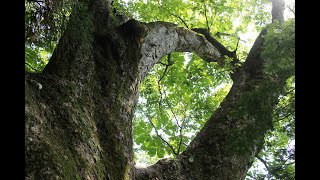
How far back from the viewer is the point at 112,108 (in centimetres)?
340

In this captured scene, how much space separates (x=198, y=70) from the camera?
25.2 feet

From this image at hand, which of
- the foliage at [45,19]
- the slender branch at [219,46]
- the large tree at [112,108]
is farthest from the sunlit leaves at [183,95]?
the foliage at [45,19]

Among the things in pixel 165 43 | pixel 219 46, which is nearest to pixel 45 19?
pixel 165 43

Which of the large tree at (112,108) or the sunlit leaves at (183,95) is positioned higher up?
the sunlit leaves at (183,95)

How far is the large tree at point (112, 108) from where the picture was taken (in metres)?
2.62

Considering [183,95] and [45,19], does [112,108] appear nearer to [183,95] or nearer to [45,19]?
[45,19]

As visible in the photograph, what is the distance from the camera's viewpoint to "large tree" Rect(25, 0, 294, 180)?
2.62 meters

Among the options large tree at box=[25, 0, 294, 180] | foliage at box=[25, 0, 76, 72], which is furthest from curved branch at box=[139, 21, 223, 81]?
foliage at box=[25, 0, 76, 72]

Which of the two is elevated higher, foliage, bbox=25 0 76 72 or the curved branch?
the curved branch

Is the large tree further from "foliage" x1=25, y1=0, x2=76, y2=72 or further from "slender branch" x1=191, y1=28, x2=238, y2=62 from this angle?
"slender branch" x1=191, y1=28, x2=238, y2=62

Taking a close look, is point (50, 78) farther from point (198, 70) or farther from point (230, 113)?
point (198, 70)

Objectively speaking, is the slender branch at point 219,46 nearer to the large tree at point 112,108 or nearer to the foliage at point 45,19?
the large tree at point 112,108
